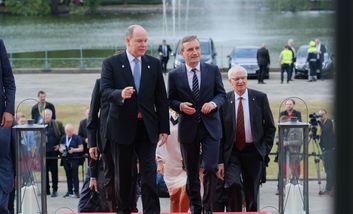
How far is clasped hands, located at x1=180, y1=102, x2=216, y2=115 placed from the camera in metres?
8.01

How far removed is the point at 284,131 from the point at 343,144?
822 cm

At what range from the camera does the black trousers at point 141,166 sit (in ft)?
24.9

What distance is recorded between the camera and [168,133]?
7699 mm

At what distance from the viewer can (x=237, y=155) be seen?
9.39 meters

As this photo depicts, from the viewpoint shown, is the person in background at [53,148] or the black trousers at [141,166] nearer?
the black trousers at [141,166]

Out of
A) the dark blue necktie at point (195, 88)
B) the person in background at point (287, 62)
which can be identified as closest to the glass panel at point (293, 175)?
the dark blue necktie at point (195, 88)

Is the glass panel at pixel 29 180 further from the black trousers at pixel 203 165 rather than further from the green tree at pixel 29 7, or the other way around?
the green tree at pixel 29 7

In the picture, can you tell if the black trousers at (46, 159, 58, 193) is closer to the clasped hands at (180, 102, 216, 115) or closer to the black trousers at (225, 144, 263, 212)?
the black trousers at (225, 144, 263, 212)

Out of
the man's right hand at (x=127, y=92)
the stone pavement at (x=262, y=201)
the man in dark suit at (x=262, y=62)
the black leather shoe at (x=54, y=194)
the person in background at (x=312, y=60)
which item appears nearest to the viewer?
the man's right hand at (x=127, y=92)

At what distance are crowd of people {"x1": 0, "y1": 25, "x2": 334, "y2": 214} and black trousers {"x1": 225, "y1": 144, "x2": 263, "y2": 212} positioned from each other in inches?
0.4

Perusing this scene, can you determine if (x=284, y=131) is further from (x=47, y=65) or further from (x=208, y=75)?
(x=47, y=65)

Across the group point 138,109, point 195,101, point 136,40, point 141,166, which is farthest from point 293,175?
point 136,40

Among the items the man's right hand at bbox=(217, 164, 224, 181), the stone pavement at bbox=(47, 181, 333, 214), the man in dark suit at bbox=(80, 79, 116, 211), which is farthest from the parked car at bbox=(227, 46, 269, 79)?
the man's right hand at bbox=(217, 164, 224, 181)

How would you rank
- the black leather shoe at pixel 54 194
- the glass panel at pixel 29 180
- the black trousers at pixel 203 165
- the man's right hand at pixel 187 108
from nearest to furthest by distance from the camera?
the man's right hand at pixel 187 108, the black trousers at pixel 203 165, the glass panel at pixel 29 180, the black leather shoe at pixel 54 194
